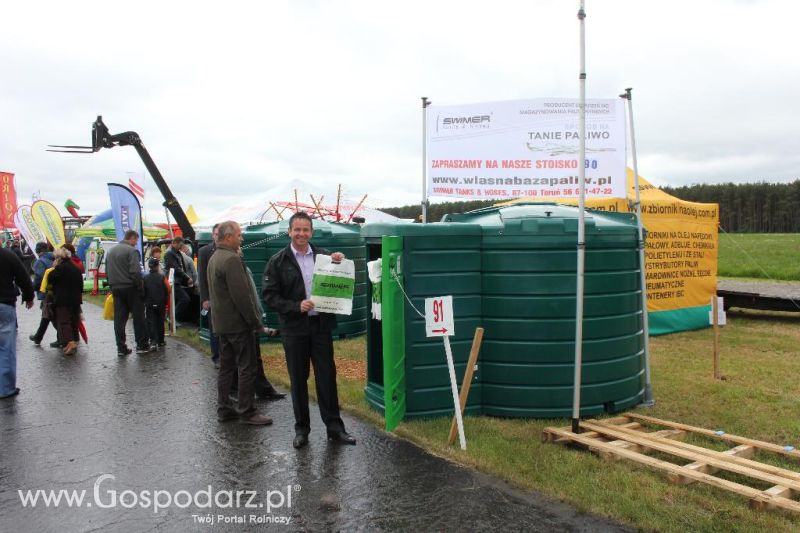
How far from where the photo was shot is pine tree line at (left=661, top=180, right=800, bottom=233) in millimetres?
72750

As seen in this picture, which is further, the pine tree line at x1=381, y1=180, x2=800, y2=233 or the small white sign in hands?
the pine tree line at x1=381, y1=180, x2=800, y2=233

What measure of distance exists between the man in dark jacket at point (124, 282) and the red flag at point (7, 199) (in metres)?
26.6

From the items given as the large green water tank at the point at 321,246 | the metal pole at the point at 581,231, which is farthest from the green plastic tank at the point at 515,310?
the large green water tank at the point at 321,246

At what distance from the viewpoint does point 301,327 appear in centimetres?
498

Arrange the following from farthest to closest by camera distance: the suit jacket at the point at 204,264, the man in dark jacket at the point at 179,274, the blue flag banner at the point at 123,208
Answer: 1. the blue flag banner at the point at 123,208
2. the man in dark jacket at the point at 179,274
3. the suit jacket at the point at 204,264

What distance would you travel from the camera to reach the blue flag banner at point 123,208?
15766mm

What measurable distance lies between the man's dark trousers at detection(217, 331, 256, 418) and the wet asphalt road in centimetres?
19

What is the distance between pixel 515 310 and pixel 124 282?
662cm

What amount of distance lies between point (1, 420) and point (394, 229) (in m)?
4.25

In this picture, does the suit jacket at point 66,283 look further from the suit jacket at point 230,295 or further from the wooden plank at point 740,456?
the wooden plank at point 740,456

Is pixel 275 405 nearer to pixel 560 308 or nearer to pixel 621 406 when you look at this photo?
pixel 560 308

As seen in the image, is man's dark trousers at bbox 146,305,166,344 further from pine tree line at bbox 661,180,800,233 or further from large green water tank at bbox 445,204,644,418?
pine tree line at bbox 661,180,800,233

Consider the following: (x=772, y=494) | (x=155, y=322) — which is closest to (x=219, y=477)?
(x=772, y=494)

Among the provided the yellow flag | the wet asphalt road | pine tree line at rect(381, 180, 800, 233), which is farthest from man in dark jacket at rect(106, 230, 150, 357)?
pine tree line at rect(381, 180, 800, 233)
